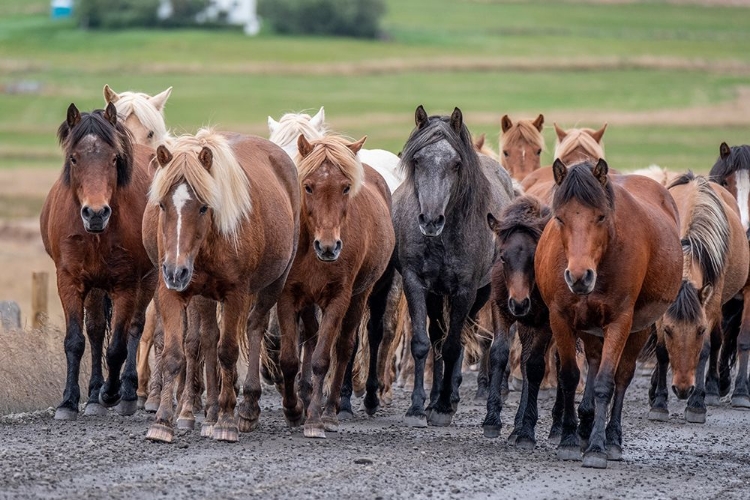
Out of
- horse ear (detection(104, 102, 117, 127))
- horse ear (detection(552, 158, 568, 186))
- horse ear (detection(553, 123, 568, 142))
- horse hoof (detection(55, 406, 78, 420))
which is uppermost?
horse ear (detection(553, 123, 568, 142))

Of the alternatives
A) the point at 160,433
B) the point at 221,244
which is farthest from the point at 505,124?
the point at 160,433

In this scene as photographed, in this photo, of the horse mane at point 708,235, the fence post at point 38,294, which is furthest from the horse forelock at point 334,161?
the fence post at point 38,294

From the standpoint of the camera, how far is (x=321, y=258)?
8.43 meters

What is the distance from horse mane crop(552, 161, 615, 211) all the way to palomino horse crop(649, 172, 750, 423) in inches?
90.3

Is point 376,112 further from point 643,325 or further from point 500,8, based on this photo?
point 643,325


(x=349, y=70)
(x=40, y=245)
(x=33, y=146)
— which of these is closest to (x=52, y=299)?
(x=40, y=245)

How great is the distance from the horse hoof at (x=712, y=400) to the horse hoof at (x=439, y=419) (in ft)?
10.9

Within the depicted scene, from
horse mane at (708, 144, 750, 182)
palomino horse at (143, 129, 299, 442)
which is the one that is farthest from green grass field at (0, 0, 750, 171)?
palomino horse at (143, 129, 299, 442)

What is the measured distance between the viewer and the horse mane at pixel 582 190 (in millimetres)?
7750

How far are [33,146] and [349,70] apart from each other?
20658 mm

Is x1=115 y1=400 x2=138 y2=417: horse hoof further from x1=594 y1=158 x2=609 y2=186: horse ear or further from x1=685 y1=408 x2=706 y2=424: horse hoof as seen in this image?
x1=685 y1=408 x2=706 y2=424: horse hoof

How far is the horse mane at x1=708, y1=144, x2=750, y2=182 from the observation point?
13.4 metres

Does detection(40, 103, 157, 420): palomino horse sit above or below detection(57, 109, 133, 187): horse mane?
below

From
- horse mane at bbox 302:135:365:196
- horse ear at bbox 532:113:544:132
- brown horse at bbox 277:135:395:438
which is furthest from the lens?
horse ear at bbox 532:113:544:132
